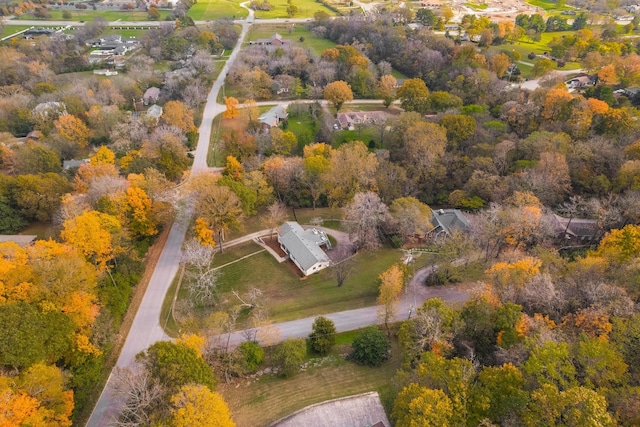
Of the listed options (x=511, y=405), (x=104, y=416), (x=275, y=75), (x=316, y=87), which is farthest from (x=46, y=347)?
(x=275, y=75)

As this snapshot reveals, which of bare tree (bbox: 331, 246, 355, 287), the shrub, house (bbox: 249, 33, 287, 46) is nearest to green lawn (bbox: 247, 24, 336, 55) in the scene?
house (bbox: 249, 33, 287, 46)

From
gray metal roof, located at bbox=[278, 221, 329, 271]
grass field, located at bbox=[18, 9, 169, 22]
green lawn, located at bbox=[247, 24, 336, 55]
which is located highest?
grass field, located at bbox=[18, 9, 169, 22]

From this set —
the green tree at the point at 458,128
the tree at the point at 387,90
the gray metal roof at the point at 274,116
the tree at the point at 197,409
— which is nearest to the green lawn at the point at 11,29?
the gray metal roof at the point at 274,116

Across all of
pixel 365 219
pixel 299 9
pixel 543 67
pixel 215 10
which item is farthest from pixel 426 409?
pixel 215 10

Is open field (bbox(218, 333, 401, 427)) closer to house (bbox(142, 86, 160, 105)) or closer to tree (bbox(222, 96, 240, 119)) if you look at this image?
tree (bbox(222, 96, 240, 119))

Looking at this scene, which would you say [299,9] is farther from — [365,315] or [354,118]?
[365,315]

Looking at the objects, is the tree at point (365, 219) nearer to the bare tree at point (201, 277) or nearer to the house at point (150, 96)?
the bare tree at point (201, 277)
